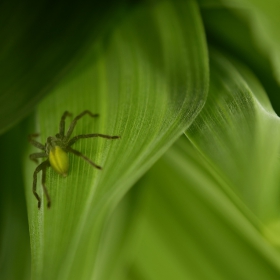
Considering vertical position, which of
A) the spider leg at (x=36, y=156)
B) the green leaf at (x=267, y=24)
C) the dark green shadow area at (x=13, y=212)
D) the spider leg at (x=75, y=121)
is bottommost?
the dark green shadow area at (x=13, y=212)

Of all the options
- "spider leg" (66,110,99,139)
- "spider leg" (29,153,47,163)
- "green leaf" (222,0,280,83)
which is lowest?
"spider leg" (29,153,47,163)

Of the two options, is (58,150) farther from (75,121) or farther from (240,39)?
(240,39)

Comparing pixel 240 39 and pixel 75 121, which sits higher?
pixel 240 39

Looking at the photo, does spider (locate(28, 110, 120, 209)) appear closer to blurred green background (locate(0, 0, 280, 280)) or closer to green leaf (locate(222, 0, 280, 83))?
blurred green background (locate(0, 0, 280, 280))

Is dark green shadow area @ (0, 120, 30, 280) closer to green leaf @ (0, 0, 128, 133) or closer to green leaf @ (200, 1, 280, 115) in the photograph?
green leaf @ (0, 0, 128, 133)

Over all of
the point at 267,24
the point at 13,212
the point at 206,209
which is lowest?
the point at 13,212

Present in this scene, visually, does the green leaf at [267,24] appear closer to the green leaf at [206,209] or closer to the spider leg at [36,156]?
the green leaf at [206,209]

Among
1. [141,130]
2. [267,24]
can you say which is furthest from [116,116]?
[267,24]

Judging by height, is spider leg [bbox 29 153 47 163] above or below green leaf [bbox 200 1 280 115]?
below

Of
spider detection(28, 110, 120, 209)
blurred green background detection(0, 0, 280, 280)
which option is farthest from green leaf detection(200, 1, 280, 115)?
spider detection(28, 110, 120, 209)

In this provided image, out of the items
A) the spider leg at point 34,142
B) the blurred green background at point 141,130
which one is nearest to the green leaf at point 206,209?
the blurred green background at point 141,130
